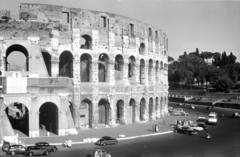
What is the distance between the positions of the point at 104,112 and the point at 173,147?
49.6ft

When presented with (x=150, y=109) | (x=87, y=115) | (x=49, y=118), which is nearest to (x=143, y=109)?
(x=150, y=109)

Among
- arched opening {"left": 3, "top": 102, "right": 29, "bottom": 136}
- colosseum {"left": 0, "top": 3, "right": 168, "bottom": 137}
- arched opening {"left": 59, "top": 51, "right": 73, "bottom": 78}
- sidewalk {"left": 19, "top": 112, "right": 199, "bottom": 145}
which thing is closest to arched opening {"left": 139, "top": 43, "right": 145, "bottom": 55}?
colosseum {"left": 0, "top": 3, "right": 168, "bottom": 137}

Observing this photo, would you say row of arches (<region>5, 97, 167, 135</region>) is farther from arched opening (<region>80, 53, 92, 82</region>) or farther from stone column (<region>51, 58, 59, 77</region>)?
stone column (<region>51, 58, 59, 77</region>)

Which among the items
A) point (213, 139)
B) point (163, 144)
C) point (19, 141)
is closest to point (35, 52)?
point (19, 141)

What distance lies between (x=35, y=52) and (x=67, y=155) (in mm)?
14335

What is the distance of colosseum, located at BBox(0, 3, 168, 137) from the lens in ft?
108

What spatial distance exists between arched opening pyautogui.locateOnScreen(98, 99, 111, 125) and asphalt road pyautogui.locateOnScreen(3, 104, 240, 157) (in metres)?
8.99

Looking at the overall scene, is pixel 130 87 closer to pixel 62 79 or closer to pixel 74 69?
pixel 74 69

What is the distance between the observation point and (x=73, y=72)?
3819cm

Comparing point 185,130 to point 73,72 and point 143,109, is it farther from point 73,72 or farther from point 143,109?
point 73,72

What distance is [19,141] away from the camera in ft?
97.2

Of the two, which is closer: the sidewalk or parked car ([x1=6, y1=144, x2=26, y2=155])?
parked car ([x1=6, y1=144, x2=26, y2=155])

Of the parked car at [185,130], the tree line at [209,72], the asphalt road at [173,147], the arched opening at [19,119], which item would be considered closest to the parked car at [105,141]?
the asphalt road at [173,147]

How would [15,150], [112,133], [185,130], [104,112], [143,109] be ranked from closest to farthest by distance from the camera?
[15,150]
[112,133]
[185,130]
[104,112]
[143,109]
